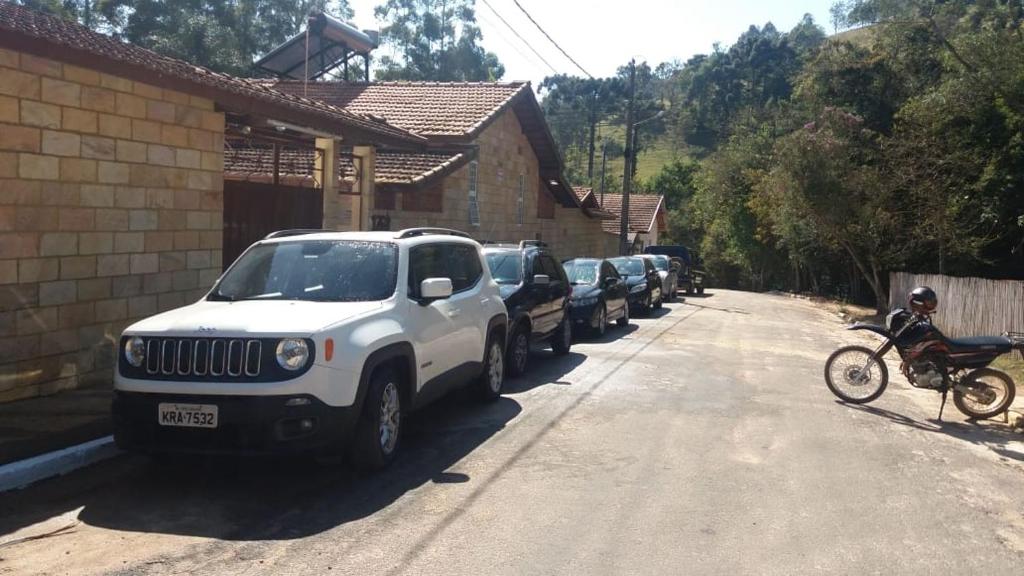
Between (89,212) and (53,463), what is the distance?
3228 millimetres

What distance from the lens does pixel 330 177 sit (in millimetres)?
13477

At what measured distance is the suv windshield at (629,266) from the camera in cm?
2211

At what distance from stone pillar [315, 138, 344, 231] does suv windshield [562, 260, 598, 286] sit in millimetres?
4820

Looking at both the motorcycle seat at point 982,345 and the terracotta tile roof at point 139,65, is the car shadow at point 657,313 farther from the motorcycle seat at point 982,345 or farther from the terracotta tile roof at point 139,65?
the motorcycle seat at point 982,345

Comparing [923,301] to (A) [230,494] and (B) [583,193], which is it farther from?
(B) [583,193]

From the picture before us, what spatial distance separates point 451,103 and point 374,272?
16.2 meters

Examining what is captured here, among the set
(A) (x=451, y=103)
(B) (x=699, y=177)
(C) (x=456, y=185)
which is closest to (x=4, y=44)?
(C) (x=456, y=185)

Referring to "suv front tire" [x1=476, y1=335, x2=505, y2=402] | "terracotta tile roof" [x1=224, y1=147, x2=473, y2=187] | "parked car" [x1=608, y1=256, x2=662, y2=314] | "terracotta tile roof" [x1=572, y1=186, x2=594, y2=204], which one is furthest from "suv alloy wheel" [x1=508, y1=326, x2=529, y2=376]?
"terracotta tile roof" [x1=572, y1=186, x2=594, y2=204]

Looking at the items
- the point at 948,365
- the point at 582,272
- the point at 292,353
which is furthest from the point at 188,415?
the point at 582,272

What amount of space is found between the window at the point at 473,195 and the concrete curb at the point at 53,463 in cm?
1528

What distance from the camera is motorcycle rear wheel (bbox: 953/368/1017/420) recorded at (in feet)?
28.6

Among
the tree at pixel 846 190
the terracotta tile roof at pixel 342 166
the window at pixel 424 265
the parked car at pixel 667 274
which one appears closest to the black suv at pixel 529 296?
the window at pixel 424 265

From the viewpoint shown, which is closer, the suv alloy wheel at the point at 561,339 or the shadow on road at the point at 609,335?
the suv alloy wheel at the point at 561,339

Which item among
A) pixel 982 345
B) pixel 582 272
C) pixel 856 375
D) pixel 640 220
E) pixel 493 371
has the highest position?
pixel 640 220
